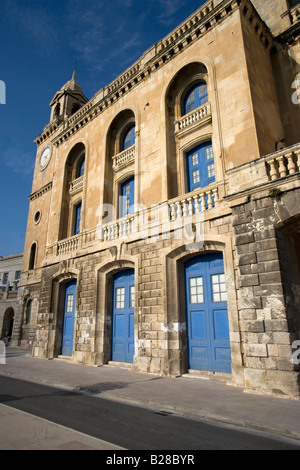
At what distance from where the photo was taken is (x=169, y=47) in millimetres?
11766

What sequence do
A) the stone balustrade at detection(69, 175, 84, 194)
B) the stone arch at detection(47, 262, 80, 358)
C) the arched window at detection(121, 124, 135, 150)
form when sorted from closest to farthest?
the stone arch at detection(47, 262, 80, 358) → the arched window at detection(121, 124, 135, 150) → the stone balustrade at detection(69, 175, 84, 194)

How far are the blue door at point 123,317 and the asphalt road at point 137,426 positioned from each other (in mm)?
4533

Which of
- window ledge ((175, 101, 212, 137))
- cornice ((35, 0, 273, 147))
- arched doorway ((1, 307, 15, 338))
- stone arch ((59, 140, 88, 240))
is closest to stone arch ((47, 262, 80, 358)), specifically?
stone arch ((59, 140, 88, 240))

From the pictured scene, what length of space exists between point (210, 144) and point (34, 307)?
1568cm

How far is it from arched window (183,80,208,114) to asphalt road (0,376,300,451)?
1033 centimetres

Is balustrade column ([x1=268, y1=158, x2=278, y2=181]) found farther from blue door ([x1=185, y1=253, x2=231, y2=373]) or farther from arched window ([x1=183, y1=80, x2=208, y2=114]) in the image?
arched window ([x1=183, y1=80, x2=208, y2=114])

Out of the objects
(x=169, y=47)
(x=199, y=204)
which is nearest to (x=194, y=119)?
(x=199, y=204)

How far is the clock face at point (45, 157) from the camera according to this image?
75.1 feet

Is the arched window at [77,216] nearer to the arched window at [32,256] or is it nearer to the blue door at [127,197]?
the blue door at [127,197]

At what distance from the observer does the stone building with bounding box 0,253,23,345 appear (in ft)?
Result: 91.7

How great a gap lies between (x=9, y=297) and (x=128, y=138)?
23.1 meters

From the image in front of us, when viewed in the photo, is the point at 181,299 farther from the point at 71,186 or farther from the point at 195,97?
the point at 71,186

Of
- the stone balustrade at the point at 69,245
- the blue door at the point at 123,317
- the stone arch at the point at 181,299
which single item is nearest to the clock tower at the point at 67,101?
the stone balustrade at the point at 69,245
